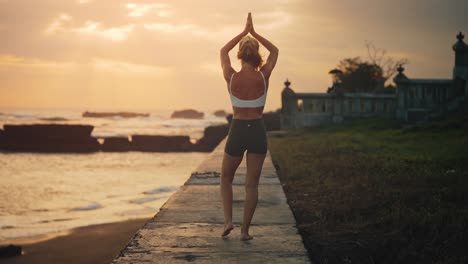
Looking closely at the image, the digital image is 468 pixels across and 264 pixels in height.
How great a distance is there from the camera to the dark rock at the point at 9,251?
859 cm

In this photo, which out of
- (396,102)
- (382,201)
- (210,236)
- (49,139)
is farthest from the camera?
(49,139)

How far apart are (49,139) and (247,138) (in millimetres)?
38885

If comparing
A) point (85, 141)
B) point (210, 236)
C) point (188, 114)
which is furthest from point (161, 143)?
point (188, 114)

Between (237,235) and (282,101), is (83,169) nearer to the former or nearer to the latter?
(282,101)

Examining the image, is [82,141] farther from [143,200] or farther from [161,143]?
[143,200]

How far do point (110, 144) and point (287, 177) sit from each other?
2961 cm

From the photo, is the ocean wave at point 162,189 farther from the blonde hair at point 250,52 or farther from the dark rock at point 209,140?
the dark rock at point 209,140

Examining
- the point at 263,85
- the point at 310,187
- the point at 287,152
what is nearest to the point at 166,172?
the point at 287,152

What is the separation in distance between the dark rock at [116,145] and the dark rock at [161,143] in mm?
495

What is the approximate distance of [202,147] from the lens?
1521 inches

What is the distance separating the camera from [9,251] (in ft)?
28.4

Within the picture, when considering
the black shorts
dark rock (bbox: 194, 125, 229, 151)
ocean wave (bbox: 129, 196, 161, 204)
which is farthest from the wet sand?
dark rock (bbox: 194, 125, 229, 151)

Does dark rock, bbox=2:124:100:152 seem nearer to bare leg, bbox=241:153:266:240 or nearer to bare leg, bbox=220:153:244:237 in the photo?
bare leg, bbox=220:153:244:237

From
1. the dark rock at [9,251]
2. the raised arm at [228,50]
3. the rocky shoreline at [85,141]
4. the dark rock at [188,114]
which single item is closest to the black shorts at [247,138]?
the raised arm at [228,50]
